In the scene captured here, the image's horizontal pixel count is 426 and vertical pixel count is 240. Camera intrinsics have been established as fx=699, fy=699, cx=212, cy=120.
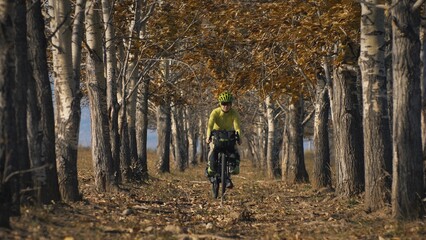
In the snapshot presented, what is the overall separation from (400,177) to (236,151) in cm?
532

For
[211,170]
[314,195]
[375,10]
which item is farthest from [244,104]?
[375,10]

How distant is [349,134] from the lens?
15742 mm

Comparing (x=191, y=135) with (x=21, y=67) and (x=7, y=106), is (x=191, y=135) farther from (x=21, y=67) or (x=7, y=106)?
(x=7, y=106)

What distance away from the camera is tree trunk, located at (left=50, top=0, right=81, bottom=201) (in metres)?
12.5

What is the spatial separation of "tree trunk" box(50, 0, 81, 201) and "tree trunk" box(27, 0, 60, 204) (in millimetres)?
1018

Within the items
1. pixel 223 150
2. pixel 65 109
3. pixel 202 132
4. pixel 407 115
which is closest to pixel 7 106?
pixel 65 109

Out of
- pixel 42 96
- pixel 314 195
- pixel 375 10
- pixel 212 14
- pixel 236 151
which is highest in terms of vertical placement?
pixel 212 14

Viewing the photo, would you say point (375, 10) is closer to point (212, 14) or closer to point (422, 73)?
point (422, 73)

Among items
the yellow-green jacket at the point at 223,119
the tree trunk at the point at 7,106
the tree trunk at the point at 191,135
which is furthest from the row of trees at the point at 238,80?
the tree trunk at the point at 191,135

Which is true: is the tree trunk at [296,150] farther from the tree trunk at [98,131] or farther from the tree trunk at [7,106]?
the tree trunk at [7,106]

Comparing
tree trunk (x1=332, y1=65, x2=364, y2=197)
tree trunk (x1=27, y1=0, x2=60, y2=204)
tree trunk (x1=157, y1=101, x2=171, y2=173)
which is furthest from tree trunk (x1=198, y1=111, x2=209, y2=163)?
tree trunk (x1=27, y1=0, x2=60, y2=204)

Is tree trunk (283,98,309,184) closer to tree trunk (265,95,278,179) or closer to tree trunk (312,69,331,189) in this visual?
tree trunk (312,69,331,189)

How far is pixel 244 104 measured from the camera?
50500 millimetres

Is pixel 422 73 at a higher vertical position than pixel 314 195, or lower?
higher
